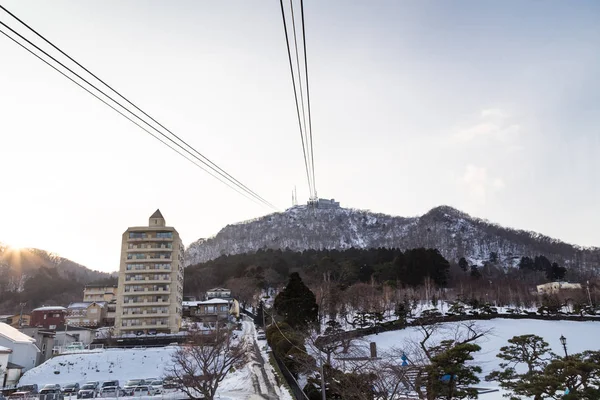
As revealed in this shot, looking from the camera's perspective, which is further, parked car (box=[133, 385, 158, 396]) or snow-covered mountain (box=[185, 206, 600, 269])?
snow-covered mountain (box=[185, 206, 600, 269])

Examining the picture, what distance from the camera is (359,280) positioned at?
56.8 m

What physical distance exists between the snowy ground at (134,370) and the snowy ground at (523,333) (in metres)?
9.76

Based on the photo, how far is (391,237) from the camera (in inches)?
6260

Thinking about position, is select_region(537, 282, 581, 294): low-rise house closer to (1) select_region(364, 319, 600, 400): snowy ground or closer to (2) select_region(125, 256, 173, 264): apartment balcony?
(1) select_region(364, 319, 600, 400): snowy ground

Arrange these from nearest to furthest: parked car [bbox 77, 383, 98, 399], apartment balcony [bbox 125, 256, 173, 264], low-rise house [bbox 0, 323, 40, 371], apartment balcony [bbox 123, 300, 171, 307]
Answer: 1. parked car [bbox 77, 383, 98, 399]
2. low-rise house [bbox 0, 323, 40, 371]
3. apartment balcony [bbox 123, 300, 171, 307]
4. apartment balcony [bbox 125, 256, 173, 264]

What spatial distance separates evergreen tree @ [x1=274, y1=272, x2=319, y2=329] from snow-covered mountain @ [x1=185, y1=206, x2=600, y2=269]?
304ft

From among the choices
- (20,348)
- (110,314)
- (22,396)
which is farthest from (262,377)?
(110,314)

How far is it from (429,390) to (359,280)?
4503cm

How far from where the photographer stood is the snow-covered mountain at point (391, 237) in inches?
4889

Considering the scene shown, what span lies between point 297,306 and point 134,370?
40.8 feet

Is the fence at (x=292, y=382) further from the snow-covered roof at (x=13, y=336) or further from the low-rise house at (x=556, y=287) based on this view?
the low-rise house at (x=556, y=287)

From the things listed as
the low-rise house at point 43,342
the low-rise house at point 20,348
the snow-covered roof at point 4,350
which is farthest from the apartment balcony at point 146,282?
the snow-covered roof at point 4,350

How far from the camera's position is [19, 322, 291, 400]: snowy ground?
24.0m

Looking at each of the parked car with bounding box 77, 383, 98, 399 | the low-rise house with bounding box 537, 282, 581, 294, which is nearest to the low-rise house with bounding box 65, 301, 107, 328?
the parked car with bounding box 77, 383, 98, 399
